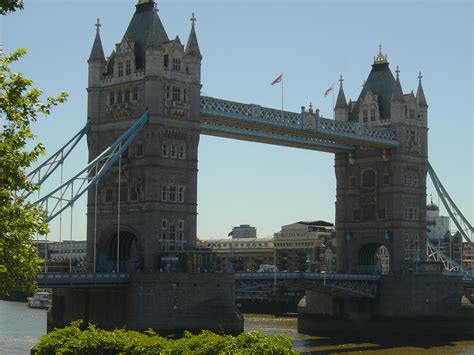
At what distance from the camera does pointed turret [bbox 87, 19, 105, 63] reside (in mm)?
89375

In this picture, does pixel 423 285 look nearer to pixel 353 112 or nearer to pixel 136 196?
pixel 353 112

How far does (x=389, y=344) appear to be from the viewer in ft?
310

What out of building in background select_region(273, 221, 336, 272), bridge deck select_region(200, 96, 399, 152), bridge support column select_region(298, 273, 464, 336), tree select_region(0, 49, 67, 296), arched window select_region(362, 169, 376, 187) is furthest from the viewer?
building in background select_region(273, 221, 336, 272)

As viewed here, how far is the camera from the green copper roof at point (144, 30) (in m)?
85.2

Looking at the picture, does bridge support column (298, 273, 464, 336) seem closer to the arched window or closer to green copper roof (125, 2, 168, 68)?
the arched window

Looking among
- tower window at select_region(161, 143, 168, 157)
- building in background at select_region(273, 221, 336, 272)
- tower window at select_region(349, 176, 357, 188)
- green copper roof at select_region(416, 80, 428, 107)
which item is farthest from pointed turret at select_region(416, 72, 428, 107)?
building in background at select_region(273, 221, 336, 272)

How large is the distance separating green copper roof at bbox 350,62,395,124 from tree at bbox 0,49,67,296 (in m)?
83.6

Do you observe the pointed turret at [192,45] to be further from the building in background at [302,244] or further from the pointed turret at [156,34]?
the building in background at [302,244]

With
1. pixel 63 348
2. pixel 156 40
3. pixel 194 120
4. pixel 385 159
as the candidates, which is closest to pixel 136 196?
pixel 194 120

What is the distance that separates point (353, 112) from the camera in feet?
378

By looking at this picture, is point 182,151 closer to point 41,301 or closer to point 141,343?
point 141,343

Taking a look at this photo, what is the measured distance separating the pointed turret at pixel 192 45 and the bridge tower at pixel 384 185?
1228 inches

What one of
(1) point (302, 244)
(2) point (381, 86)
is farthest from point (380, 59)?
(1) point (302, 244)

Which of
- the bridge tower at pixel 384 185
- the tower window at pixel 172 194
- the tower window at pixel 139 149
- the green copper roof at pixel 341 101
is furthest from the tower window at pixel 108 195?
the green copper roof at pixel 341 101
